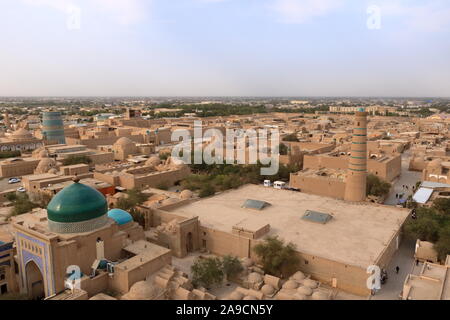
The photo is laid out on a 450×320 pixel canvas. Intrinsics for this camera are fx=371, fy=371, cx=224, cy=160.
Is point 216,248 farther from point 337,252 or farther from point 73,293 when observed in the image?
point 73,293

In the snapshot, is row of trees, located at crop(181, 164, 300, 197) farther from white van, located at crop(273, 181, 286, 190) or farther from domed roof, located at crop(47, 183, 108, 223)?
domed roof, located at crop(47, 183, 108, 223)

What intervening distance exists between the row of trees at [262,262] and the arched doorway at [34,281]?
558 centimetres

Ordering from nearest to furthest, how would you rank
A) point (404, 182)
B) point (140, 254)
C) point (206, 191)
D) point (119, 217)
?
1. point (140, 254)
2. point (119, 217)
3. point (206, 191)
4. point (404, 182)

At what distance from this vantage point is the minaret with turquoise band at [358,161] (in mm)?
21672

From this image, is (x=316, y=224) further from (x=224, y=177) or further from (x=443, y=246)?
(x=224, y=177)

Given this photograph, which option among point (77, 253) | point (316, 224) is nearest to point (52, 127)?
point (77, 253)

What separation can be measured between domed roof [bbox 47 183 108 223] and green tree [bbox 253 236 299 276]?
6.61m

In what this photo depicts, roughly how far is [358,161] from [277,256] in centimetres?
1022

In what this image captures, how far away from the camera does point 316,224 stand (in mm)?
17641

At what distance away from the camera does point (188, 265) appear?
52.3 ft

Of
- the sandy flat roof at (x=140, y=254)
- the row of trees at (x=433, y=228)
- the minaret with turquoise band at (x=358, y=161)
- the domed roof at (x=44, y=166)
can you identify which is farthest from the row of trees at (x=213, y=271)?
the domed roof at (x=44, y=166)

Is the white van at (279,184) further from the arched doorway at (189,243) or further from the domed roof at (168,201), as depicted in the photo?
the arched doorway at (189,243)
